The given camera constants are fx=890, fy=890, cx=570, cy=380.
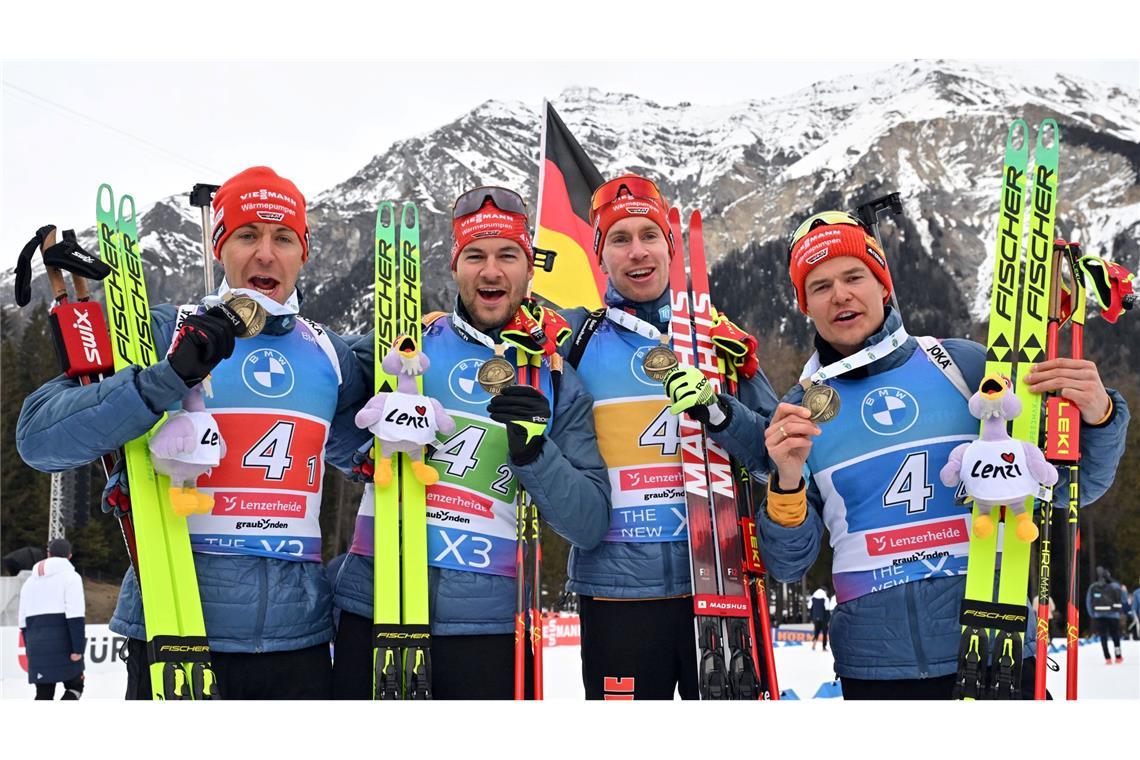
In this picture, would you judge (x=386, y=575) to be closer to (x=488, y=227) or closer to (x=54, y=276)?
(x=488, y=227)

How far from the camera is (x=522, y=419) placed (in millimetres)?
2912

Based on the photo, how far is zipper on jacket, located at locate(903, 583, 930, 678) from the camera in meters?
2.80

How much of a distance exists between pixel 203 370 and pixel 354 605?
0.99 meters

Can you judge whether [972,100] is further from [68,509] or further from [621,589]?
[621,589]

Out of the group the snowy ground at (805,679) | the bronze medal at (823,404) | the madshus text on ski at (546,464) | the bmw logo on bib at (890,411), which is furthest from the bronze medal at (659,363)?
the snowy ground at (805,679)

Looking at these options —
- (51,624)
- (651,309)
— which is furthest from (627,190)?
(51,624)


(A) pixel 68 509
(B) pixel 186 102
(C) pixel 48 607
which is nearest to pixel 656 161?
(B) pixel 186 102

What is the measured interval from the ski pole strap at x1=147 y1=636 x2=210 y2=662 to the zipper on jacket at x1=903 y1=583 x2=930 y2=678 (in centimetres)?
223

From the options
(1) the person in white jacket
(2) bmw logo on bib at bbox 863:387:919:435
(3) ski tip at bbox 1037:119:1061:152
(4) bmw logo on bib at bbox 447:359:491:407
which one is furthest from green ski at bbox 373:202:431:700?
(1) the person in white jacket

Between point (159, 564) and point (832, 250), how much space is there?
Answer: 244 cm

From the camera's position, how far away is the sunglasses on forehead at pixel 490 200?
3.41m

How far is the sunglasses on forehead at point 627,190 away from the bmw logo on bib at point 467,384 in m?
0.98

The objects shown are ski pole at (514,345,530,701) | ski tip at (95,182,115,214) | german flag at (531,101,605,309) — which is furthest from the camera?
german flag at (531,101,605,309)

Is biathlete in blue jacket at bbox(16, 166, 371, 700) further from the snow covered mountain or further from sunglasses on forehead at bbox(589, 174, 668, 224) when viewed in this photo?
the snow covered mountain
